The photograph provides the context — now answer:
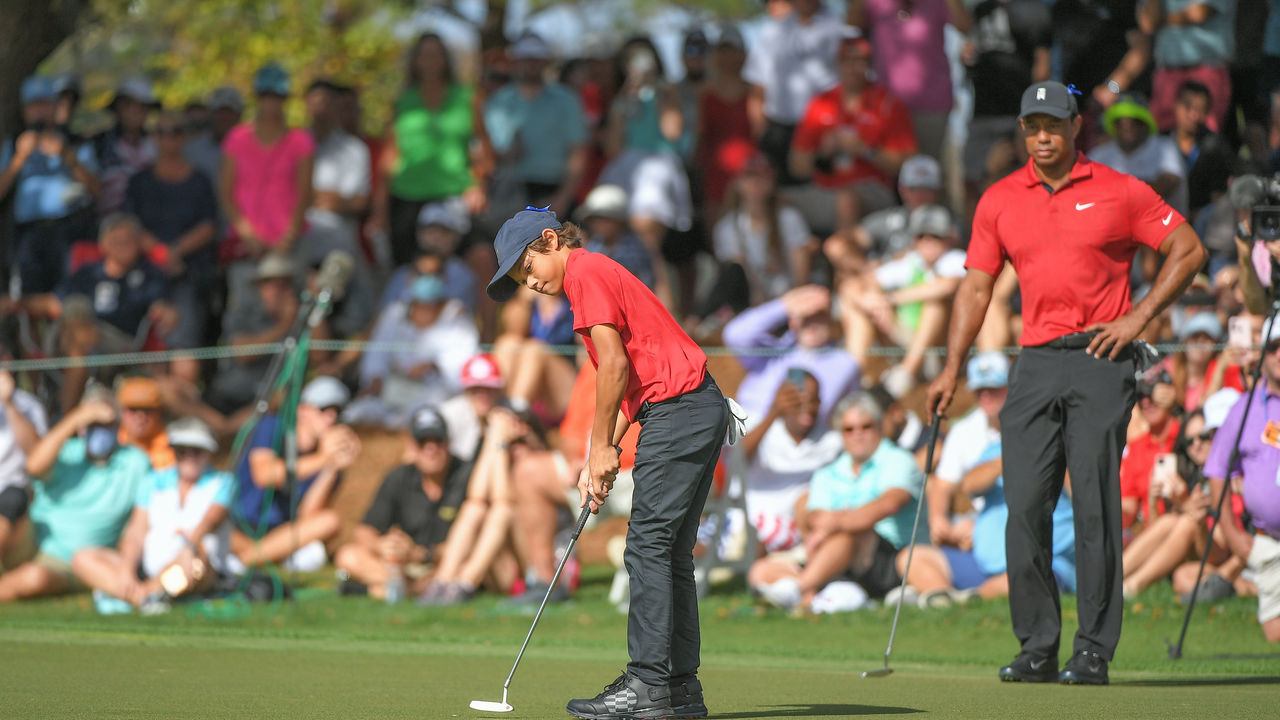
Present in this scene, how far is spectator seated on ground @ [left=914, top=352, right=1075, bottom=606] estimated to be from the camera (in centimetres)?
931

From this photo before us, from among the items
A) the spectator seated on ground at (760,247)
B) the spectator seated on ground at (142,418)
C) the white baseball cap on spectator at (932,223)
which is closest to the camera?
the spectator seated on ground at (142,418)

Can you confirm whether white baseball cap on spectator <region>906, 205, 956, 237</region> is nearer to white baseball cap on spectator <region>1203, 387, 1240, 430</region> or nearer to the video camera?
white baseball cap on spectator <region>1203, 387, 1240, 430</region>

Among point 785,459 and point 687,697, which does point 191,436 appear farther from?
point 687,697

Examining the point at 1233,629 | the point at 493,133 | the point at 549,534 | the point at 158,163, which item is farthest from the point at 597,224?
the point at 1233,629

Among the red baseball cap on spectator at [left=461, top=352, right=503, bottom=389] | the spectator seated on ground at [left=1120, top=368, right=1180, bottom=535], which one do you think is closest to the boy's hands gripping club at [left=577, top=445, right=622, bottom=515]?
the spectator seated on ground at [left=1120, top=368, right=1180, bottom=535]

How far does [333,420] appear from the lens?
37.2ft

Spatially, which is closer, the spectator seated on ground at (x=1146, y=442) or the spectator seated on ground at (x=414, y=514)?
the spectator seated on ground at (x=1146, y=442)

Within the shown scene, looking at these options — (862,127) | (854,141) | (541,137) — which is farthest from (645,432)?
(541,137)

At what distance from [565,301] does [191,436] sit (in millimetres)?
2812

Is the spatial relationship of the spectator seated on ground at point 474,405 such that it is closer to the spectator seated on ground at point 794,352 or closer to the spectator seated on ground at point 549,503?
the spectator seated on ground at point 549,503

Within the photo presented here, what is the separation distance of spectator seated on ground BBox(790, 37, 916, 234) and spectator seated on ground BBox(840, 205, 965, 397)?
1345 mm

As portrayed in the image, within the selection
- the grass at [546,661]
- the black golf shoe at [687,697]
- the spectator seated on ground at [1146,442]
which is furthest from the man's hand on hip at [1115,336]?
the spectator seated on ground at [1146,442]

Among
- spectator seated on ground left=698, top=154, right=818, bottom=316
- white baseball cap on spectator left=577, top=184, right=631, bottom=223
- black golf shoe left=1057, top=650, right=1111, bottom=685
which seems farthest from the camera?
spectator seated on ground left=698, top=154, right=818, bottom=316

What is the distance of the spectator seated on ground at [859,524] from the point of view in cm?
952
